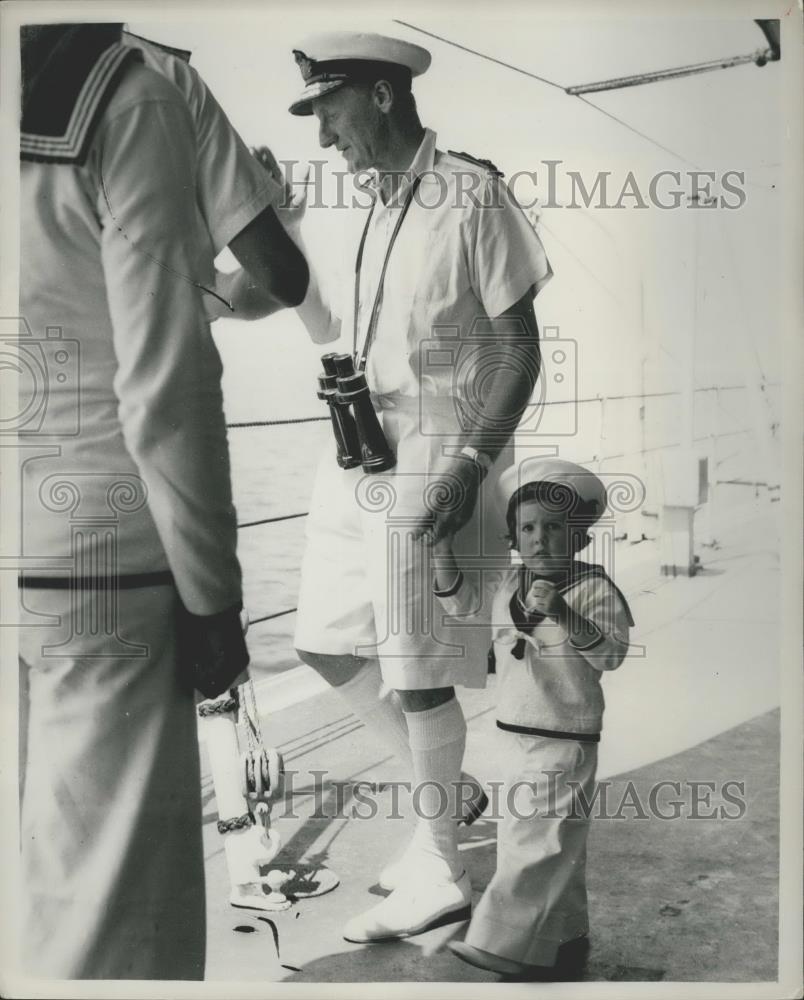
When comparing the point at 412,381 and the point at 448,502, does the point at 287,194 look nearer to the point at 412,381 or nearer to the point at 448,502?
the point at 412,381

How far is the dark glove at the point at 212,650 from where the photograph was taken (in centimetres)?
233

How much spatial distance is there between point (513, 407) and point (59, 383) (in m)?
0.87

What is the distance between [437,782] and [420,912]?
25 cm

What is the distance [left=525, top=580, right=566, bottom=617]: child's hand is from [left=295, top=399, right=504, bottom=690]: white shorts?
107mm

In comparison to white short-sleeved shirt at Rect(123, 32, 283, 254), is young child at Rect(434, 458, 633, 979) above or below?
below

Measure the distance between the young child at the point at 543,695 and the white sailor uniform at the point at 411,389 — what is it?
8cm

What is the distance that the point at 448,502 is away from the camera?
2.33 m

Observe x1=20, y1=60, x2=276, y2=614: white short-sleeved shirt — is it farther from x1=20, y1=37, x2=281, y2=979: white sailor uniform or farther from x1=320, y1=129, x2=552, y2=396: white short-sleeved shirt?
x1=320, y1=129, x2=552, y2=396: white short-sleeved shirt

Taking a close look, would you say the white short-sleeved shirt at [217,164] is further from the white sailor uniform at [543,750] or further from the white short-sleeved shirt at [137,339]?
the white sailor uniform at [543,750]

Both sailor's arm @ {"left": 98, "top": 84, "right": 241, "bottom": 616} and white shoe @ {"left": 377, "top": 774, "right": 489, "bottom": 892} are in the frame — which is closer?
sailor's arm @ {"left": 98, "top": 84, "right": 241, "bottom": 616}

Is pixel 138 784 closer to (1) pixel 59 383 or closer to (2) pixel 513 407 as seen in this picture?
(1) pixel 59 383

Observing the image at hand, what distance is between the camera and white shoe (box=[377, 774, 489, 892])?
2357 millimetres

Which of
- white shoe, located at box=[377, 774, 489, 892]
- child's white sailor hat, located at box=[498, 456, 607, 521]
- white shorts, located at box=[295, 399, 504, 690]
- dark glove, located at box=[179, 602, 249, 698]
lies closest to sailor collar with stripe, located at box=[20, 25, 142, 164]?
white shorts, located at box=[295, 399, 504, 690]

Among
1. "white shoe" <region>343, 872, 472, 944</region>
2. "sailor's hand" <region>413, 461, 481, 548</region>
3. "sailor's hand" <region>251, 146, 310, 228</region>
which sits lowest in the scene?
"white shoe" <region>343, 872, 472, 944</region>
